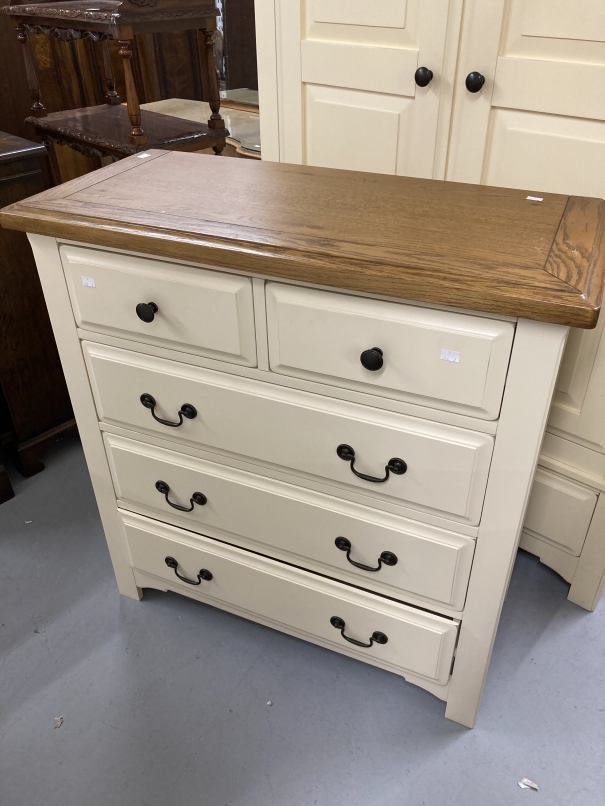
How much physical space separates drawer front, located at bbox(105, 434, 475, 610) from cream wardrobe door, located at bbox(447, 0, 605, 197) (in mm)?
696

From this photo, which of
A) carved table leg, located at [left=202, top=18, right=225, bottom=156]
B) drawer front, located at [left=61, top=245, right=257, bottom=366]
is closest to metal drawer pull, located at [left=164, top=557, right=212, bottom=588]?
drawer front, located at [left=61, top=245, right=257, bottom=366]

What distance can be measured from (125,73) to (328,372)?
112cm

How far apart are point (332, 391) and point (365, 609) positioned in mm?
455

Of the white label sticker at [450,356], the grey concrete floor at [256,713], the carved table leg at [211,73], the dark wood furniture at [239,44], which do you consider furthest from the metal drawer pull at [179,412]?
the dark wood furniture at [239,44]

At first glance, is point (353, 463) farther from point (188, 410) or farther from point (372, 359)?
point (188, 410)

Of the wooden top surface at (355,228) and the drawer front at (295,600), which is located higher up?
the wooden top surface at (355,228)

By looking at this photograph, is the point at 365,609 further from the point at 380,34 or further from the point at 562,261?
the point at 380,34

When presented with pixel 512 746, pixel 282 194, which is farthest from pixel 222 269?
pixel 512 746

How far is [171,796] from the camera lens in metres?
1.17

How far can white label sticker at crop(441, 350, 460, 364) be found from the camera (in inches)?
33.3

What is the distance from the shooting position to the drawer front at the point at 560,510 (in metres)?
1.40

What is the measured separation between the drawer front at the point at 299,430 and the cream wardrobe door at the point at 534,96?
23.3 inches

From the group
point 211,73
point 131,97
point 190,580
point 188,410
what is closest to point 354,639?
→ point 190,580

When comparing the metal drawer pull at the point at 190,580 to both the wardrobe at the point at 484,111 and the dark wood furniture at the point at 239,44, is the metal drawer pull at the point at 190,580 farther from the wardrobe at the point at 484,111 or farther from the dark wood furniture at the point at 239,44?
the dark wood furniture at the point at 239,44
